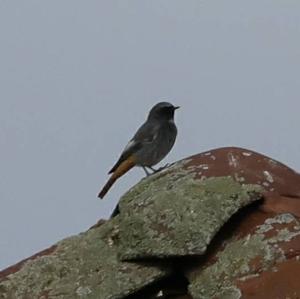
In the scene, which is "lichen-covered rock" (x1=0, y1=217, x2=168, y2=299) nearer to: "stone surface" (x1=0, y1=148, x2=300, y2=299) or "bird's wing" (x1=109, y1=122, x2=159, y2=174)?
"stone surface" (x1=0, y1=148, x2=300, y2=299)

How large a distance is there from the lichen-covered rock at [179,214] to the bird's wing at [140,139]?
6100 mm

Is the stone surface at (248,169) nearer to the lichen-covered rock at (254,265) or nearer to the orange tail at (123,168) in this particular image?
the lichen-covered rock at (254,265)

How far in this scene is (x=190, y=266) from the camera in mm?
6012

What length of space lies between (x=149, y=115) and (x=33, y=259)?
23.0ft

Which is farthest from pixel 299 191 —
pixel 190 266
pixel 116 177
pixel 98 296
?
pixel 116 177

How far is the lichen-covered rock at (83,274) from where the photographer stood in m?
5.98

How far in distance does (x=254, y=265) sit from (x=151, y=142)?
280 inches

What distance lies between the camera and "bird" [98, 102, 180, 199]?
41.6 ft

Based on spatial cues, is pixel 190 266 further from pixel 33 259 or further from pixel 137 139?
pixel 137 139

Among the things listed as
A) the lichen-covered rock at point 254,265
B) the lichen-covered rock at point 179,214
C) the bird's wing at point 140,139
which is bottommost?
the lichen-covered rock at point 254,265

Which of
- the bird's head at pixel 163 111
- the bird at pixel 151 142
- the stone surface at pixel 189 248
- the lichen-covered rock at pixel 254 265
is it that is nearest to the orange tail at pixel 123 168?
the bird at pixel 151 142

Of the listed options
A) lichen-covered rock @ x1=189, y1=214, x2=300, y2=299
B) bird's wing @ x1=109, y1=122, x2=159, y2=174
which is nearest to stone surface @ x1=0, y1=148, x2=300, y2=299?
lichen-covered rock @ x1=189, y1=214, x2=300, y2=299

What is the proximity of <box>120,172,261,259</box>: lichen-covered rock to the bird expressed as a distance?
5.93m

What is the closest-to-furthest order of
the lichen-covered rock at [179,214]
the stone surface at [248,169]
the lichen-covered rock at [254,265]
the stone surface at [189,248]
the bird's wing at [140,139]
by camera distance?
the lichen-covered rock at [254,265] → the stone surface at [189,248] → the lichen-covered rock at [179,214] → the stone surface at [248,169] → the bird's wing at [140,139]
